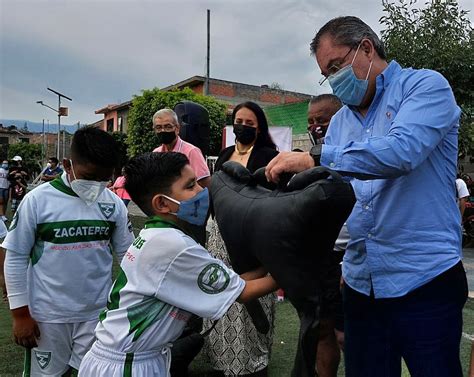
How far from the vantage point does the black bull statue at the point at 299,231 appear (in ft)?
3.54

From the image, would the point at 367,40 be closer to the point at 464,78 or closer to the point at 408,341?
the point at 408,341

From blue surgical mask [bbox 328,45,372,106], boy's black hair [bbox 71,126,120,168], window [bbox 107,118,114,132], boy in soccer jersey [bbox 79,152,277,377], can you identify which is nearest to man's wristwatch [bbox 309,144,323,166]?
blue surgical mask [bbox 328,45,372,106]

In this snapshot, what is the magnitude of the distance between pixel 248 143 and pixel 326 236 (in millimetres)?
1896

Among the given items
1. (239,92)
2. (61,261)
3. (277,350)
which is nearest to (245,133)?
(61,261)

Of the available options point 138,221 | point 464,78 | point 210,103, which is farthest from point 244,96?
point 464,78

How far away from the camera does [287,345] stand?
13.1ft

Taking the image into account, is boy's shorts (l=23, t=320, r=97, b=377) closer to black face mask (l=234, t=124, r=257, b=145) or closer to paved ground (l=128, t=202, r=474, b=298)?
black face mask (l=234, t=124, r=257, b=145)

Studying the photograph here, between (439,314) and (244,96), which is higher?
(244,96)

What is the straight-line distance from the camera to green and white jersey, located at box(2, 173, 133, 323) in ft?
7.52

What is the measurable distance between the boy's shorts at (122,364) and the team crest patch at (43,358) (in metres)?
0.60

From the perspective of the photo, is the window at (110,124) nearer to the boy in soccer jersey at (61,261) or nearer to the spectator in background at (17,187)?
the spectator in background at (17,187)

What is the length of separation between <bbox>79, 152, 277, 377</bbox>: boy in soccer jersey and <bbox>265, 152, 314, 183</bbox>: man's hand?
41 cm

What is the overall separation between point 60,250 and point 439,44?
26.4 ft

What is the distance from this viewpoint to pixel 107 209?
2488 mm
